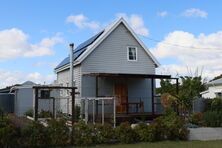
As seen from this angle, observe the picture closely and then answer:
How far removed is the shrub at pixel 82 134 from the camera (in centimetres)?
1646

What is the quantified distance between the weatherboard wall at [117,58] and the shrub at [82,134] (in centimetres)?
1131

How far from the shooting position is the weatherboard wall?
92.6 ft

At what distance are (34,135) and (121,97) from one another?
13.8m

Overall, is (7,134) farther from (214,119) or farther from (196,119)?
(196,119)

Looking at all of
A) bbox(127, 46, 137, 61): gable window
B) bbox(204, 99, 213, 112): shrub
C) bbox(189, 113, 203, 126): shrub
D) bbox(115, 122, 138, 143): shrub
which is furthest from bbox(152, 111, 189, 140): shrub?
bbox(127, 46, 137, 61): gable window

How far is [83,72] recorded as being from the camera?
27.6 meters

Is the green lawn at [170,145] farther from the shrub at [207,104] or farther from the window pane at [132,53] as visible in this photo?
the window pane at [132,53]

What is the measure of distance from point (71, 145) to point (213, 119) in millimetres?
8346

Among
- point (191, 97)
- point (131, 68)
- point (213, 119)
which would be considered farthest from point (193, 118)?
point (131, 68)

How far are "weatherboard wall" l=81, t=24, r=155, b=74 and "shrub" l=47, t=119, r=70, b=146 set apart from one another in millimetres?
11565

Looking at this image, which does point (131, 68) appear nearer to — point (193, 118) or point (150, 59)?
point (150, 59)

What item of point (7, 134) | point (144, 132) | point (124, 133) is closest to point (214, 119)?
point (144, 132)

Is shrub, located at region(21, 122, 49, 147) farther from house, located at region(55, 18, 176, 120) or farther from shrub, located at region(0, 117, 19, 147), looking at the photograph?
house, located at region(55, 18, 176, 120)

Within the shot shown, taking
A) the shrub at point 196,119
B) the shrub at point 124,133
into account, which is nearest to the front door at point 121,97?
the shrub at point 196,119
